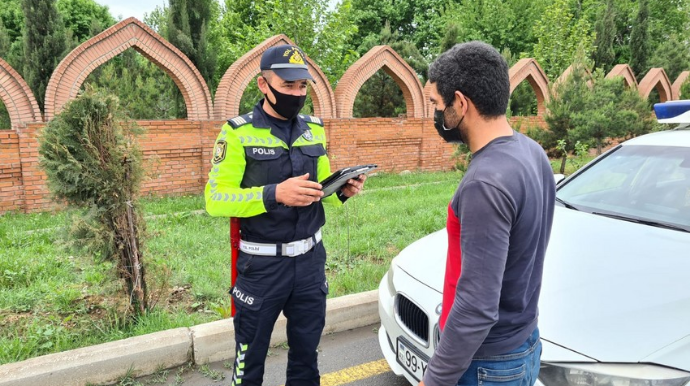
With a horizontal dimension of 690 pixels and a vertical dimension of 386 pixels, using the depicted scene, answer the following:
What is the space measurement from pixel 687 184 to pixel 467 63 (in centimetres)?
253

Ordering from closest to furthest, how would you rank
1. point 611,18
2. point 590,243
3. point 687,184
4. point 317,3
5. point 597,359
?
point 597,359 → point 590,243 → point 687,184 → point 317,3 → point 611,18

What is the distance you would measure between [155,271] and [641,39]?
28.2 m

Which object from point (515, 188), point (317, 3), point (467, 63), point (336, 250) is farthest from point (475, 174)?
point (317, 3)

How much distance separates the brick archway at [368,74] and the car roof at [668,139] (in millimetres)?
8058

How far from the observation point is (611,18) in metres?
23.8

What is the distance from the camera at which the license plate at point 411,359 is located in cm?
229

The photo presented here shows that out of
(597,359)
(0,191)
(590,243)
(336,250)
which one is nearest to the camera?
(597,359)

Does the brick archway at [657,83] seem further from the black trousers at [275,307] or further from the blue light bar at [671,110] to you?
the black trousers at [275,307]

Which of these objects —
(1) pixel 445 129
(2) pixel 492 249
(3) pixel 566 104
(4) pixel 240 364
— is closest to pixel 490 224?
(2) pixel 492 249

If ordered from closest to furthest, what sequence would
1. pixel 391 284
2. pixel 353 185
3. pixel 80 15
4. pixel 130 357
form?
1. pixel 353 185
2. pixel 391 284
3. pixel 130 357
4. pixel 80 15

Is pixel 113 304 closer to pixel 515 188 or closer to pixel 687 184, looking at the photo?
pixel 515 188

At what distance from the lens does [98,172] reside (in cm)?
312

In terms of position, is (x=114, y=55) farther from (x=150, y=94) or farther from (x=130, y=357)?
(x=150, y=94)

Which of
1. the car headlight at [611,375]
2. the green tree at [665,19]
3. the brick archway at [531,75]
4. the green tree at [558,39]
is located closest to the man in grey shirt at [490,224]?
the car headlight at [611,375]
